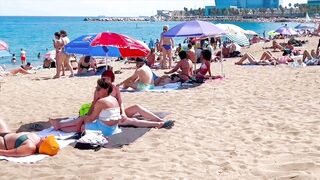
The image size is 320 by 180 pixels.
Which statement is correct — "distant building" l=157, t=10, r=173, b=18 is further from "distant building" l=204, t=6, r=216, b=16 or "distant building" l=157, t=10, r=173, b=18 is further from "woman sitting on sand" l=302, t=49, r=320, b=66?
"woman sitting on sand" l=302, t=49, r=320, b=66

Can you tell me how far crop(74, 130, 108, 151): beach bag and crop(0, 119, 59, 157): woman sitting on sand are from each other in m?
0.32

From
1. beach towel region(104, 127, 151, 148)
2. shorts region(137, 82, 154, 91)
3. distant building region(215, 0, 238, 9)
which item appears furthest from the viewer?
distant building region(215, 0, 238, 9)

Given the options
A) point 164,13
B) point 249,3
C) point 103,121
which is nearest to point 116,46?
point 103,121

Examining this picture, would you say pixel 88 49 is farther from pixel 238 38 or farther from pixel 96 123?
pixel 238 38

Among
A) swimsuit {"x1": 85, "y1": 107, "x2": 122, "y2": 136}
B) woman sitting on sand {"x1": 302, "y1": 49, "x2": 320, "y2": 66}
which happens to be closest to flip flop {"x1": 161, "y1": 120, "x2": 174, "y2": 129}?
swimsuit {"x1": 85, "y1": 107, "x2": 122, "y2": 136}

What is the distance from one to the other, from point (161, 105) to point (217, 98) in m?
1.17

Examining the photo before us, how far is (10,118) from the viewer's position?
701 cm

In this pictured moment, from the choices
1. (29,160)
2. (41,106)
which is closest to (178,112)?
(41,106)

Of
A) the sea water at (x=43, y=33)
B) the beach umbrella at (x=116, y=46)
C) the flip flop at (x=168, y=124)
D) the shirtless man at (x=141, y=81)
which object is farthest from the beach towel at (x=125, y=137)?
the sea water at (x=43, y=33)

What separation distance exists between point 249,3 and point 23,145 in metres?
144

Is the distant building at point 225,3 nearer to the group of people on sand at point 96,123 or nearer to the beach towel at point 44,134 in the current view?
the group of people on sand at point 96,123

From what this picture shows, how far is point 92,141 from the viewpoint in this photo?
5.12 meters

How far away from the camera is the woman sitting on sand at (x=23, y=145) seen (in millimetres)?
4664

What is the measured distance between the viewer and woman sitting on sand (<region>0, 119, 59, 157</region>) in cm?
466
